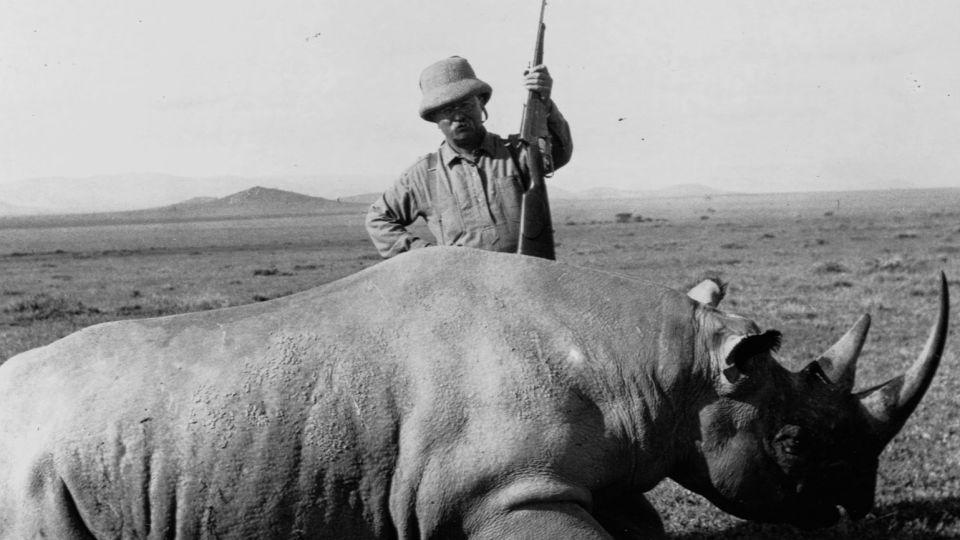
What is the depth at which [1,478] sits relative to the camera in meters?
3.78

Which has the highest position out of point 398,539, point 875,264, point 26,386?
point 26,386

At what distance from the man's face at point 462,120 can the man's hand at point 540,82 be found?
41 cm

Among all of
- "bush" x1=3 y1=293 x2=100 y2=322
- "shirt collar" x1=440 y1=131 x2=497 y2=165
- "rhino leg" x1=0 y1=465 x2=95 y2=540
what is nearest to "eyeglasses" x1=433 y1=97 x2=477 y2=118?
"shirt collar" x1=440 y1=131 x2=497 y2=165

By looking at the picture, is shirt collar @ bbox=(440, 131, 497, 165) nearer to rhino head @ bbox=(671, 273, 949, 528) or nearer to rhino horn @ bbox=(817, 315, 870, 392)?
rhino head @ bbox=(671, 273, 949, 528)

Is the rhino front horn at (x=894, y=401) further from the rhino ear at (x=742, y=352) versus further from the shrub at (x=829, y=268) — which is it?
the shrub at (x=829, y=268)

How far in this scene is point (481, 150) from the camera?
247 inches

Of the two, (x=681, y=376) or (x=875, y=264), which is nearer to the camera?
(x=681, y=376)

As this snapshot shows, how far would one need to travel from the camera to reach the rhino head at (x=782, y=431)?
4277mm

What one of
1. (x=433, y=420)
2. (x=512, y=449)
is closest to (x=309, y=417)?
(x=433, y=420)

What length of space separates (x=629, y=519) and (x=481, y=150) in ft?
8.57

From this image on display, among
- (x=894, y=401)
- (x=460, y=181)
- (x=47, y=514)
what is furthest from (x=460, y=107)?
(x=47, y=514)

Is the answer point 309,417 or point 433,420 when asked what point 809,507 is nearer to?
point 433,420

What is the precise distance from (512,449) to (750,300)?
14640 mm

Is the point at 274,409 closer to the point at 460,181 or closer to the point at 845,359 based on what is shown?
the point at 845,359
